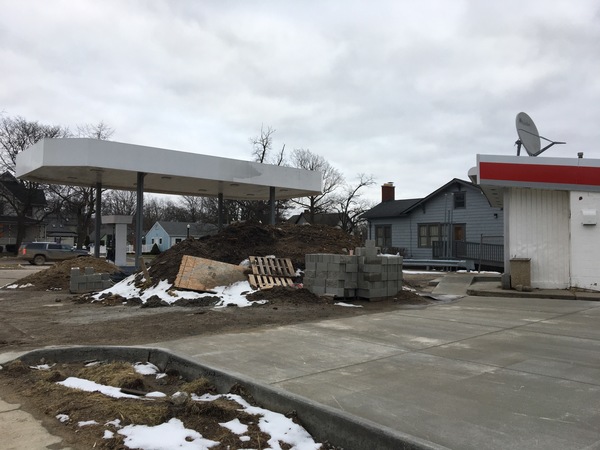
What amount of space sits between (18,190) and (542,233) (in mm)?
57457

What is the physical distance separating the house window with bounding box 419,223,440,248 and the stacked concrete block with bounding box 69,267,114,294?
22.8 meters

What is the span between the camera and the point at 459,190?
3158 centimetres

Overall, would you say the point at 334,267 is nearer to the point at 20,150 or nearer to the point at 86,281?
the point at 86,281

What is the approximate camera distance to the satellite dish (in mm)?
15672

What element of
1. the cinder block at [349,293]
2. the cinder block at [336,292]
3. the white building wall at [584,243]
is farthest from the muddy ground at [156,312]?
the white building wall at [584,243]

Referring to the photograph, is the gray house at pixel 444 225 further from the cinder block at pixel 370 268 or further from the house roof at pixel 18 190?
the house roof at pixel 18 190

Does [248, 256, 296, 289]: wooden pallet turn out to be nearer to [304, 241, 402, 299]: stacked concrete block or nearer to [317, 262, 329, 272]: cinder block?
[304, 241, 402, 299]: stacked concrete block

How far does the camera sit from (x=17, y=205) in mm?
54938

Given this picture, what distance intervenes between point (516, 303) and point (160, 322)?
29.1ft

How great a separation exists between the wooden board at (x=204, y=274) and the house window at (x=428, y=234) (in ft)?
71.3

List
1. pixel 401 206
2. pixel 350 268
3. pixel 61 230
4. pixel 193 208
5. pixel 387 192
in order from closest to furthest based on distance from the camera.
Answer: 1. pixel 350 268
2. pixel 401 206
3. pixel 387 192
4. pixel 61 230
5. pixel 193 208

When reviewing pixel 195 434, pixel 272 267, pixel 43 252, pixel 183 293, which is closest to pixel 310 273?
pixel 272 267

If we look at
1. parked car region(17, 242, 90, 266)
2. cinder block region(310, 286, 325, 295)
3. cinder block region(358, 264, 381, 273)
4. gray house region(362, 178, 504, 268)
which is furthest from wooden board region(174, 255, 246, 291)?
parked car region(17, 242, 90, 266)

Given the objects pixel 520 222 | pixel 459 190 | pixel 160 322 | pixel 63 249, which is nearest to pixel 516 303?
pixel 520 222
